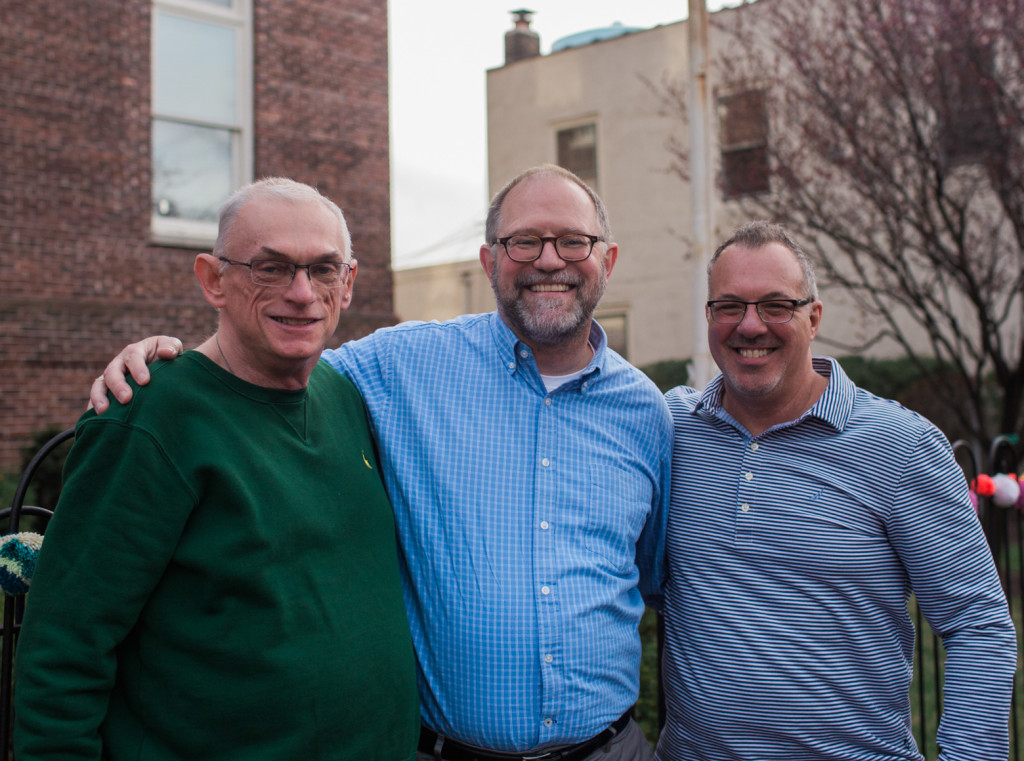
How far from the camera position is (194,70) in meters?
8.64

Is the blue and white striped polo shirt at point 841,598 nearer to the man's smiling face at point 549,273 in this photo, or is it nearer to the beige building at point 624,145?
the man's smiling face at point 549,273

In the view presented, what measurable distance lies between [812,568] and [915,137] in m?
6.19

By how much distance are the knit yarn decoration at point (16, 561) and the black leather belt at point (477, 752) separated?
1.14 metres

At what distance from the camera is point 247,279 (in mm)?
2145

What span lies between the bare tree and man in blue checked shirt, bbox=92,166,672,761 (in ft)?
18.9

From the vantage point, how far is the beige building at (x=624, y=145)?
14.5m

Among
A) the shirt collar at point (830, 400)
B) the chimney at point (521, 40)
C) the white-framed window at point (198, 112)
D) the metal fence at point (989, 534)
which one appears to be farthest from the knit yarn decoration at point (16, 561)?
the chimney at point (521, 40)

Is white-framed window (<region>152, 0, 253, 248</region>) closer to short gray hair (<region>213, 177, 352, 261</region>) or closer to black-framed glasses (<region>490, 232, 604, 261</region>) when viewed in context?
black-framed glasses (<region>490, 232, 604, 261</region>)

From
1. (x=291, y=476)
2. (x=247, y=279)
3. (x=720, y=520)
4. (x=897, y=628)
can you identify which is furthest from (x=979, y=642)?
(x=247, y=279)

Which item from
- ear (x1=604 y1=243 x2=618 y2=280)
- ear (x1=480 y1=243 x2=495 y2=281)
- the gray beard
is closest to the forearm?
the gray beard

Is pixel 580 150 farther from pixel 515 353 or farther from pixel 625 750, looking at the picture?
pixel 625 750

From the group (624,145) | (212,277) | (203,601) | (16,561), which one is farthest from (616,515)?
(624,145)

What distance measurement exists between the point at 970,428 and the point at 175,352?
7.86 meters

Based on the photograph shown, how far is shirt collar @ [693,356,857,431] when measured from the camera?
8.04 ft
